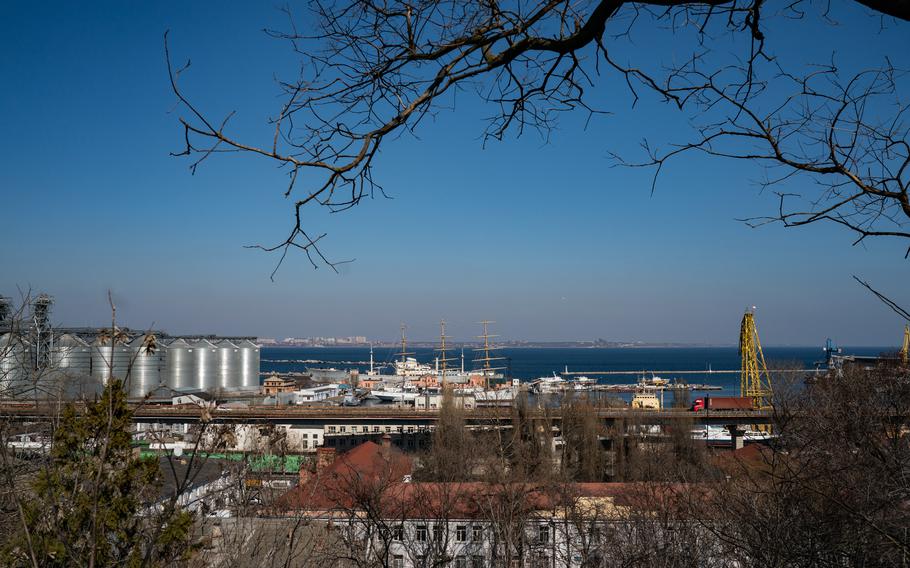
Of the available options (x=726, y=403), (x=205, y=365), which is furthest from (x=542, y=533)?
(x=205, y=365)

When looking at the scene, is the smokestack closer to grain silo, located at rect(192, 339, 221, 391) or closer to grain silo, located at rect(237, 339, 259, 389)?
grain silo, located at rect(192, 339, 221, 391)

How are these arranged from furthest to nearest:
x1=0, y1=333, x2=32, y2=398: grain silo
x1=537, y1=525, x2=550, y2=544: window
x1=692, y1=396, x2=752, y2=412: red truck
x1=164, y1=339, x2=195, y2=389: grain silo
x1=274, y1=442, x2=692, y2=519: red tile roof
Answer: x1=164, y1=339, x2=195, y2=389: grain silo → x1=692, y1=396, x2=752, y2=412: red truck → x1=274, y1=442, x2=692, y2=519: red tile roof → x1=537, y1=525, x2=550, y2=544: window → x1=0, y1=333, x2=32, y2=398: grain silo

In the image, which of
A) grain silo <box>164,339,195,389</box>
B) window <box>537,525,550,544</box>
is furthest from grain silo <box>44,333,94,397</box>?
grain silo <box>164,339,195,389</box>

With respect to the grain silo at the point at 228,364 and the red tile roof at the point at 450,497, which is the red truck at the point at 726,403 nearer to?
the red tile roof at the point at 450,497

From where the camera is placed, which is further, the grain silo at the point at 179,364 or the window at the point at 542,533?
the grain silo at the point at 179,364

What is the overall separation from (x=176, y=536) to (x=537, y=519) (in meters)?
4.42

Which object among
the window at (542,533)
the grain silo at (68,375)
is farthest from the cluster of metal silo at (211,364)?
the window at (542,533)

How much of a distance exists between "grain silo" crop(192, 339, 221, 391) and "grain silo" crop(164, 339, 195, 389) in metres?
Result: 0.34

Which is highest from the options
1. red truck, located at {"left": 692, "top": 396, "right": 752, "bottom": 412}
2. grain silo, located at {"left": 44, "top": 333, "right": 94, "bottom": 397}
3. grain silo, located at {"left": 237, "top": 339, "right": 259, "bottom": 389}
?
grain silo, located at {"left": 44, "top": 333, "right": 94, "bottom": 397}

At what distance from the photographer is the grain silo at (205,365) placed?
106 ft

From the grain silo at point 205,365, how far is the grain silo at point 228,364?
26cm

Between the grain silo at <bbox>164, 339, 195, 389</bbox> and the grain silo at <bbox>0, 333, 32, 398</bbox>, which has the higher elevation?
the grain silo at <bbox>0, 333, 32, 398</bbox>

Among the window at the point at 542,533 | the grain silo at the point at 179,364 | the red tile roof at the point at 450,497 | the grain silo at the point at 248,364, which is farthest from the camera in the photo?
the grain silo at the point at 248,364

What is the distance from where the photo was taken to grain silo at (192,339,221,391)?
32.3 metres
